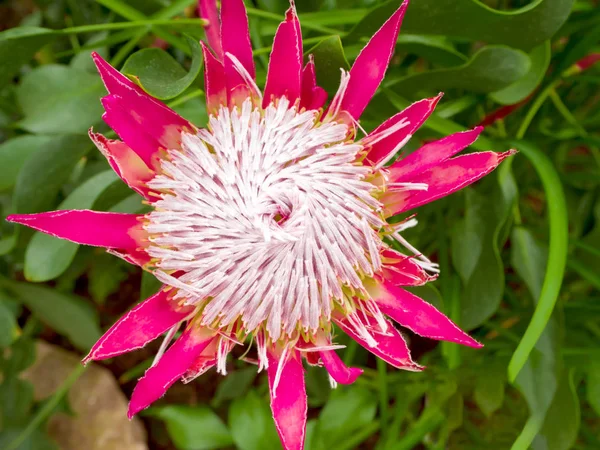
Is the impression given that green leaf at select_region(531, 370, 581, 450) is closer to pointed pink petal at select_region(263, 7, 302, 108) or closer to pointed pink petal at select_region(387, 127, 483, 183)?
pointed pink petal at select_region(387, 127, 483, 183)

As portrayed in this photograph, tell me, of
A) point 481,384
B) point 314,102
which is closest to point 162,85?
→ point 314,102

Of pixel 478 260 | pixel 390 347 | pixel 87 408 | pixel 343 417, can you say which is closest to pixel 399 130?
pixel 390 347

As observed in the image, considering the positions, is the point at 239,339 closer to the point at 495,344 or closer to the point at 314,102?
the point at 314,102

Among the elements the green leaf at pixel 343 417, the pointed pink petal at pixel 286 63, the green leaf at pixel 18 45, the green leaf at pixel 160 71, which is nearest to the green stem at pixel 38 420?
the green leaf at pixel 343 417

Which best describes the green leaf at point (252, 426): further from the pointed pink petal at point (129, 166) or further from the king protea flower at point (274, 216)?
the pointed pink petal at point (129, 166)

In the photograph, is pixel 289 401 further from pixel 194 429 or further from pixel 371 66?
pixel 194 429

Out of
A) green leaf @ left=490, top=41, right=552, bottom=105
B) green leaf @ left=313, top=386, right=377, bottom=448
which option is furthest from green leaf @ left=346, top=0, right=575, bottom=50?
green leaf @ left=313, top=386, right=377, bottom=448

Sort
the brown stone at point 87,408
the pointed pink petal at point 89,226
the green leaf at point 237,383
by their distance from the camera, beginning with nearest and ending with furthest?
the pointed pink petal at point 89,226 → the green leaf at point 237,383 → the brown stone at point 87,408
